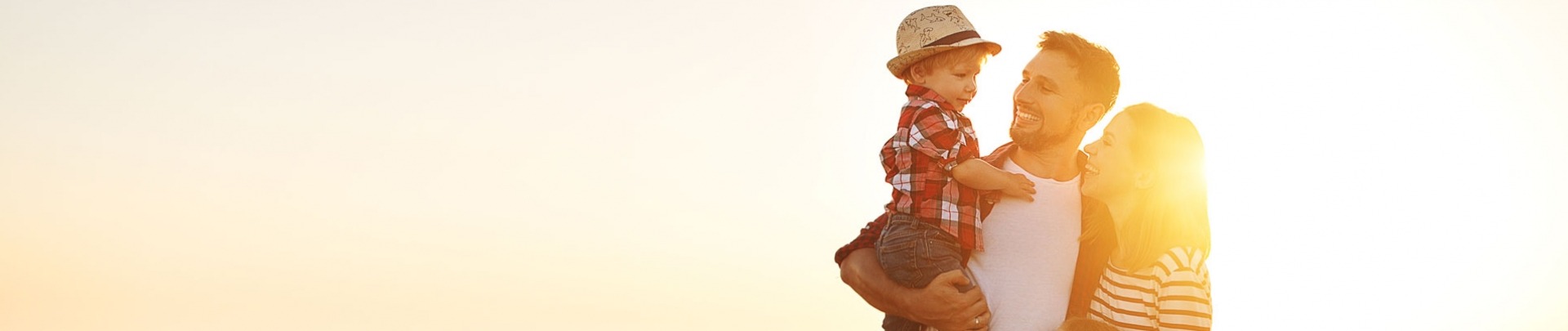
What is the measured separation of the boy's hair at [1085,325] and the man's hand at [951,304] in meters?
0.45

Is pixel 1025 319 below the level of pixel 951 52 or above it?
below

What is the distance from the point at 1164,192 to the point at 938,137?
44.6 inches

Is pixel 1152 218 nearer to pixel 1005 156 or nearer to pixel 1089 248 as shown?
pixel 1089 248

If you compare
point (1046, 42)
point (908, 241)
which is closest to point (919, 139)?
point (908, 241)

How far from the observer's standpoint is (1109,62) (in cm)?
701

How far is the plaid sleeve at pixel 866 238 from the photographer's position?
718 centimetres

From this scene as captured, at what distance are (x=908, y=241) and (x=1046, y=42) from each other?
1365 millimetres

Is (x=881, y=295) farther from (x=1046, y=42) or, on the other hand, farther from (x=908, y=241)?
(x=1046, y=42)

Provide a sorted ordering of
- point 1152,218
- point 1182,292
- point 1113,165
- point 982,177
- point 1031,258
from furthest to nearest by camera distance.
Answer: point 1031,258
point 982,177
point 1113,165
point 1152,218
point 1182,292

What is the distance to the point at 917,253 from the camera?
6.50 meters

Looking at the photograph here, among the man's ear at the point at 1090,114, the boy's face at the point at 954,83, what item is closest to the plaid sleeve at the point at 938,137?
the boy's face at the point at 954,83

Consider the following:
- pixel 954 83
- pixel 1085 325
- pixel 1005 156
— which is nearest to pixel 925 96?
pixel 954 83

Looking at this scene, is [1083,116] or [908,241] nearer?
[908,241]

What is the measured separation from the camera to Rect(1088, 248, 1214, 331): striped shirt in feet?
18.9
